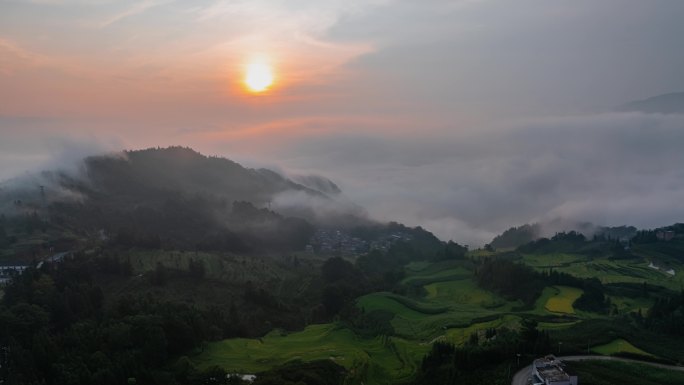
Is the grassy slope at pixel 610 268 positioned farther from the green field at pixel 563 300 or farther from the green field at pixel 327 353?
the green field at pixel 327 353

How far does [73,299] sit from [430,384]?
4128 cm

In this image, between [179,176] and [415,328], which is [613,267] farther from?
[179,176]

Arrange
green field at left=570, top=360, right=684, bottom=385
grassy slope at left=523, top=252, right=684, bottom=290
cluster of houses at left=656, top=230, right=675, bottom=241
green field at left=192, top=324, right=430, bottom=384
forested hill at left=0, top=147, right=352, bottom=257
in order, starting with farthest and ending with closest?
cluster of houses at left=656, top=230, right=675, bottom=241 → forested hill at left=0, top=147, right=352, bottom=257 → grassy slope at left=523, top=252, right=684, bottom=290 → green field at left=192, top=324, right=430, bottom=384 → green field at left=570, top=360, right=684, bottom=385

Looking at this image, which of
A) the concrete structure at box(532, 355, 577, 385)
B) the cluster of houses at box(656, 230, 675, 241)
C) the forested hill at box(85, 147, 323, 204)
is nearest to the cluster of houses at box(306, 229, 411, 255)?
the forested hill at box(85, 147, 323, 204)

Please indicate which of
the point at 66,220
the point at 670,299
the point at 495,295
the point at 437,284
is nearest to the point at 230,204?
the point at 66,220

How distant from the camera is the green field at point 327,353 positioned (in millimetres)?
42969

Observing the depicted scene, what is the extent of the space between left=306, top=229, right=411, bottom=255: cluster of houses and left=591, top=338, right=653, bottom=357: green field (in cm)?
7606

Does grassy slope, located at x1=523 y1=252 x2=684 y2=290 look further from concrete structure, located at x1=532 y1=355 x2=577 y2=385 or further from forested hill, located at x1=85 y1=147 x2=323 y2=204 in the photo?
forested hill, located at x1=85 y1=147 x2=323 y2=204

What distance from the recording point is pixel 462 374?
3706cm

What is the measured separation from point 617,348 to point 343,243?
84.8 metres

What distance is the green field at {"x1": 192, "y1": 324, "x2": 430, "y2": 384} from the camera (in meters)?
43.0

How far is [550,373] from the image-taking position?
1259 inches

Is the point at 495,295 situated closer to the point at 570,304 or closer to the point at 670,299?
the point at 570,304

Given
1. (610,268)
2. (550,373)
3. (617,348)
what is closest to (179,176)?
(610,268)
